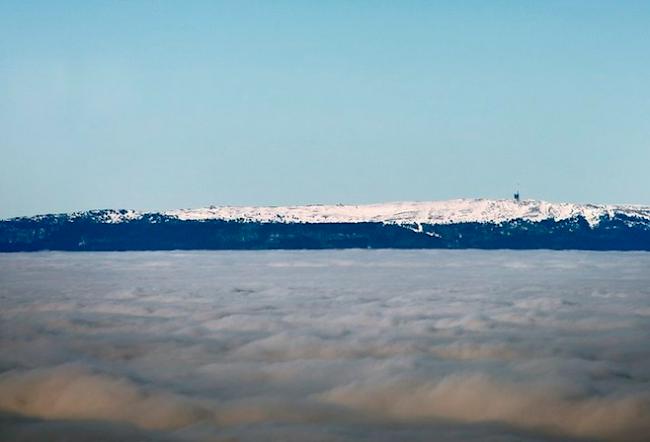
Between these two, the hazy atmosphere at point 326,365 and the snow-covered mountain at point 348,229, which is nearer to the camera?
the hazy atmosphere at point 326,365

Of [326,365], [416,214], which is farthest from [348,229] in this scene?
[326,365]

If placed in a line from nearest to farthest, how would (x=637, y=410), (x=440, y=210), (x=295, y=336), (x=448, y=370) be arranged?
(x=637, y=410) < (x=448, y=370) < (x=295, y=336) < (x=440, y=210)

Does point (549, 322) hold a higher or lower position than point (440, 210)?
lower

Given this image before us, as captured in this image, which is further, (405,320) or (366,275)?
(366,275)

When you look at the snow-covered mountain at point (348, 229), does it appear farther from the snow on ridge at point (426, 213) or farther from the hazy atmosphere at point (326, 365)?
the hazy atmosphere at point (326, 365)

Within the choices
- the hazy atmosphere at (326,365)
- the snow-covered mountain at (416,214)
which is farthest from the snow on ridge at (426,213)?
the hazy atmosphere at (326,365)

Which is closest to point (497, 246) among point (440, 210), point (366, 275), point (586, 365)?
point (440, 210)

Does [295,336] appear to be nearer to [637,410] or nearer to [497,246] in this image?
[637,410]
